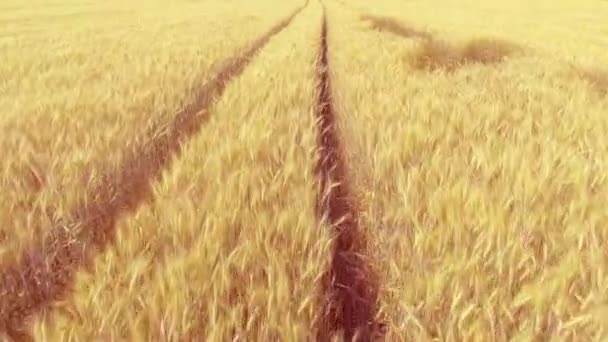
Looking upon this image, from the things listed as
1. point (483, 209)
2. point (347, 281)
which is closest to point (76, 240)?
point (347, 281)

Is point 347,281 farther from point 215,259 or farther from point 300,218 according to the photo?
point 215,259

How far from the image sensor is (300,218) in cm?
156

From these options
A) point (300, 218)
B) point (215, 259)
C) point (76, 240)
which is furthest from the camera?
point (76, 240)

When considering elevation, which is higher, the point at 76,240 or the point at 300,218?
the point at 300,218

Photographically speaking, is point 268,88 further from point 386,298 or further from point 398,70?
point 386,298

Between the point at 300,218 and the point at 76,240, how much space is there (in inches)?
30.8

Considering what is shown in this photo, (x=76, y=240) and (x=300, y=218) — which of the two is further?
(x=76, y=240)

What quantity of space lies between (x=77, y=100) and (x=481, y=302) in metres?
2.96

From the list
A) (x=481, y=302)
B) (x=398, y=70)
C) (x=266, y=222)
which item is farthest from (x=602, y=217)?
(x=398, y=70)

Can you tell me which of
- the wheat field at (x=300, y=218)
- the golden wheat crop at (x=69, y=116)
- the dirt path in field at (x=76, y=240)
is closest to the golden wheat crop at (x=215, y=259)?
the wheat field at (x=300, y=218)

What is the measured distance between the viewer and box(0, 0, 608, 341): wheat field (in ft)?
3.79

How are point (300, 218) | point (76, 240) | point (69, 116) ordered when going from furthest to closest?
point (69, 116) < point (76, 240) < point (300, 218)

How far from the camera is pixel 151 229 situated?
1.55m

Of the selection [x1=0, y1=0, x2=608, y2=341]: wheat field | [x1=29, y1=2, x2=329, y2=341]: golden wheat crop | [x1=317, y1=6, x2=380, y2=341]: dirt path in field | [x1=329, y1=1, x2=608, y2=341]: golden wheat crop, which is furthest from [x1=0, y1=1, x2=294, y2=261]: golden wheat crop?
[x1=329, y1=1, x2=608, y2=341]: golden wheat crop
